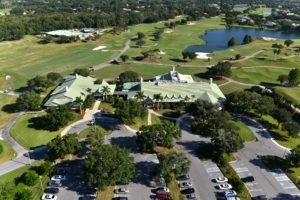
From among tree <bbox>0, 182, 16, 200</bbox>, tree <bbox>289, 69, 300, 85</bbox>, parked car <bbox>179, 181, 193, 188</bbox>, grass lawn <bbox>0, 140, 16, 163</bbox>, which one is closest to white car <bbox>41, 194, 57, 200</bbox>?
tree <bbox>0, 182, 16, 200</bbox>

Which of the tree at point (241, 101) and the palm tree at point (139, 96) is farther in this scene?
the palm tree at point (139, 96)

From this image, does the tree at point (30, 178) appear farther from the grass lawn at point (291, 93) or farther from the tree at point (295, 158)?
the grass lawn at point (291, 93)

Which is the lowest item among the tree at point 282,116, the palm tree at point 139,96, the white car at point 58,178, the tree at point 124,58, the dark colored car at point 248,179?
the white car at point 58,178

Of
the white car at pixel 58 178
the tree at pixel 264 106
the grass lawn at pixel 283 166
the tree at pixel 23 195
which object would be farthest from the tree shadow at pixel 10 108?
the grass lawn at pixel 283 166

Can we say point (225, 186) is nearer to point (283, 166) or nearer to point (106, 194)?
point (283, 166)

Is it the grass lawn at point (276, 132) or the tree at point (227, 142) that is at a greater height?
the tree at point (227, 142)

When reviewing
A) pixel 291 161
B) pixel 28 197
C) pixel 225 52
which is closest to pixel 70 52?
pixel 225 52
